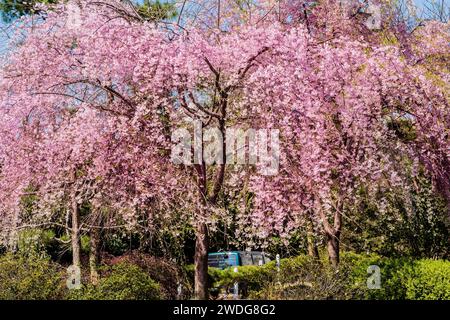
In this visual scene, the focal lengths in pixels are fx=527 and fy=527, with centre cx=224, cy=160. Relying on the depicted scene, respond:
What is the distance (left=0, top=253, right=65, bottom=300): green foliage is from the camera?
6926 mm

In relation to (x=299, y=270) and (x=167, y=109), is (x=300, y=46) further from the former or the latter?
(x=299, y=270)

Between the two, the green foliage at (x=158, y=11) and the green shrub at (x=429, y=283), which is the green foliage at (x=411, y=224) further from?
the green foliage at (x=158, y=11)

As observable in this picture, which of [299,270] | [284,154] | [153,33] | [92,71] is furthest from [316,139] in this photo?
[92,71]

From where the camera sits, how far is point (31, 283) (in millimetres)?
7000

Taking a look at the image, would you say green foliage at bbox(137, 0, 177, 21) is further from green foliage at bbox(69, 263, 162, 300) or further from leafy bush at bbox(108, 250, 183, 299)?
leafy bush at bbox(108, 250, 183, 299)

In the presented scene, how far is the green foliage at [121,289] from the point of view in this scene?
21.7 feet

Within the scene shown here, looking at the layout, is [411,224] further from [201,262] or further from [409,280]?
[201,262]

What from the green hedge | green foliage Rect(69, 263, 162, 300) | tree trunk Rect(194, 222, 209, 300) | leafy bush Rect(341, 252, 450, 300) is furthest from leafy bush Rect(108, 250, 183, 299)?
leafy bush Rect(341, 252, 450, 300)

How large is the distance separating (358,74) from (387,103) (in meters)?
0.83

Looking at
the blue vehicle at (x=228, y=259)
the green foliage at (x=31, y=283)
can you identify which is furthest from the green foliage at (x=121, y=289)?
the blue vehicle at (x=228, y=259)

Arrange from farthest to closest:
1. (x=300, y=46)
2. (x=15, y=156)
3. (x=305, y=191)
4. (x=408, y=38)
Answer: (x=408, y=38)
(x=15, y=156)
(x=305, y=191)
(x=300, y=46)

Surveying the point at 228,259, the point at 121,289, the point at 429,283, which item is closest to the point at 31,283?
the point at 121,289

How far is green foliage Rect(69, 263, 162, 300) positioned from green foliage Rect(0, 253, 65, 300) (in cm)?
36

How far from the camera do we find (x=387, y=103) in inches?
345
